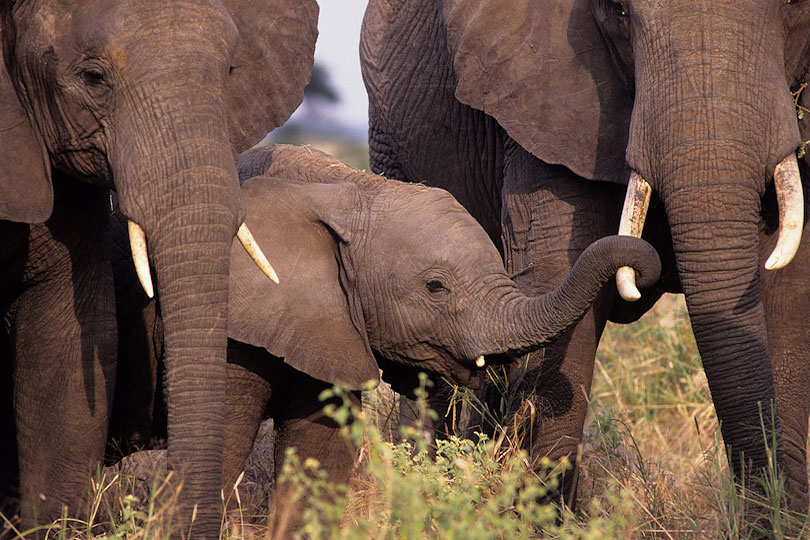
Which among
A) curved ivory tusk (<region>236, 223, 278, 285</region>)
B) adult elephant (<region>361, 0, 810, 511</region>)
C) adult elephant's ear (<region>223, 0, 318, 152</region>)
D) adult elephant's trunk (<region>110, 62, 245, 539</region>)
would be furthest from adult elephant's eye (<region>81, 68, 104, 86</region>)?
adult elephant (<region>361, 0, 810, 511</region>)

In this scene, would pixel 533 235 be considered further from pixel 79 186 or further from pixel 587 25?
pixel 79 186

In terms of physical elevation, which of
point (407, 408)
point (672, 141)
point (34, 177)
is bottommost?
point (407, 408)

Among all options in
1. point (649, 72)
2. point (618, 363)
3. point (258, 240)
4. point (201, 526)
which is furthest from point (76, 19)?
point (618, 363)

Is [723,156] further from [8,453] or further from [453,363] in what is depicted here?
[8,453]

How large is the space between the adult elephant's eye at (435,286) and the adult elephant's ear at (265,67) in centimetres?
67

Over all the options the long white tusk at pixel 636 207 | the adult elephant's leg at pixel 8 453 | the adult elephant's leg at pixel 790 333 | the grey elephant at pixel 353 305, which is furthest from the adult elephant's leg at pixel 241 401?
the adult elephant's leg at pixel 790 333

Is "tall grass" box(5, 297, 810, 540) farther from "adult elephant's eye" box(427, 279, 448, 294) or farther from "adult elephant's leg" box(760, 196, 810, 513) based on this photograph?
"adult elephant's eye" box(427, 279, 448, 294)

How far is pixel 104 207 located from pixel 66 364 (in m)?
0.46

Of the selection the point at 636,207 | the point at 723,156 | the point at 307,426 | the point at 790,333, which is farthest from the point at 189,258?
the point at 790,333

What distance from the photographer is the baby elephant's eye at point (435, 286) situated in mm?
3824

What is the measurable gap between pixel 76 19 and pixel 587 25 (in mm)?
1645

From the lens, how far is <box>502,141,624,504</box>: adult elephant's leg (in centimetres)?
429

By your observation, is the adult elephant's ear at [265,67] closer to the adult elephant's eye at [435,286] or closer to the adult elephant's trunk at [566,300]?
the adult elephant's eye at [435,286]

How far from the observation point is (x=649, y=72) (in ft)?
12.5
